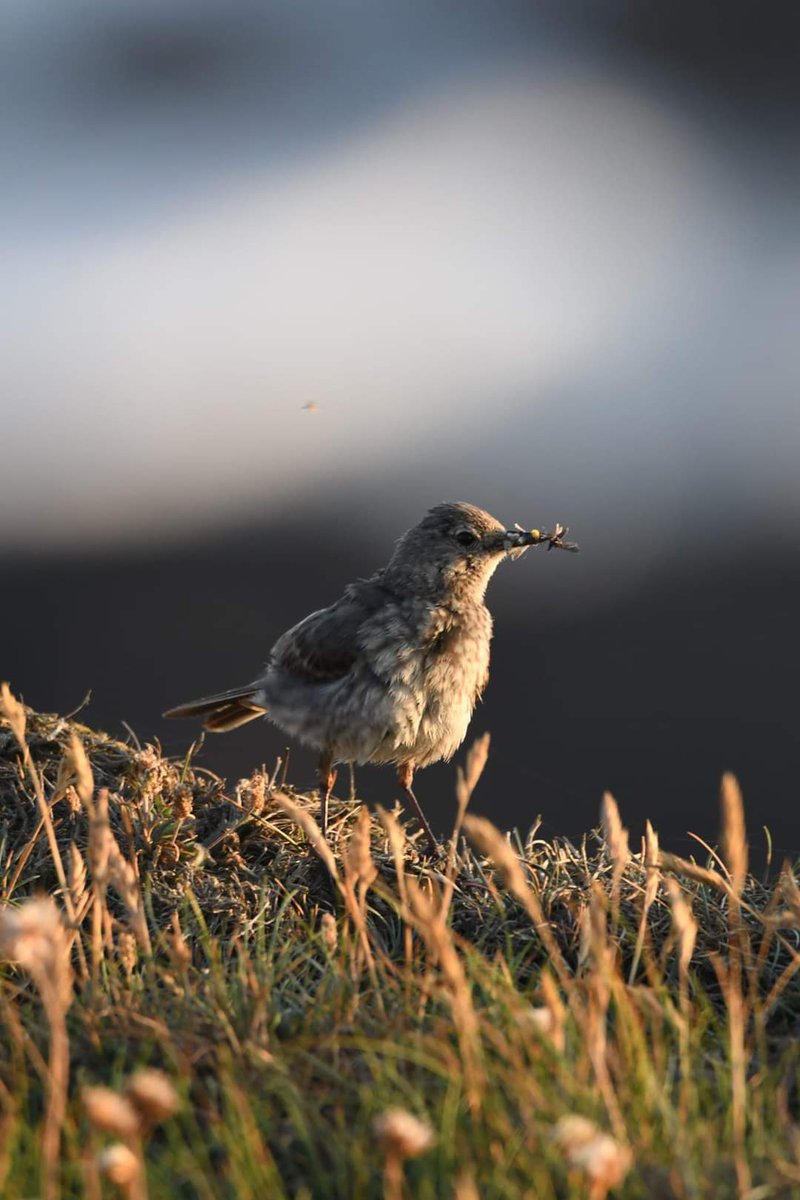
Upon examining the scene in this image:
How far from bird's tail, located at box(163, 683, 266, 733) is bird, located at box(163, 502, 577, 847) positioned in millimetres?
249

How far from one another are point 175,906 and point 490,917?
4.14 ft

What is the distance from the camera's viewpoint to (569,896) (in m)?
4.84

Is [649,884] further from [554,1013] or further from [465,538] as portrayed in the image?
[465,538]

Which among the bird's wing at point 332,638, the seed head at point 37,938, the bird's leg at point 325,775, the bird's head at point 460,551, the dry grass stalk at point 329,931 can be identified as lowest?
the bird's leg at point 325,775

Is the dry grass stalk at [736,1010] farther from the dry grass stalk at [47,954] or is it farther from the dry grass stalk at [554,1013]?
the dry grass stalk at [47,954]

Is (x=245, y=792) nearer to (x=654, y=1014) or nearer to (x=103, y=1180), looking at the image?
(x=654, y=1014)

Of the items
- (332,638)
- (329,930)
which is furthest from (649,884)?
(332,638)

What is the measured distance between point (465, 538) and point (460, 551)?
72 millimetres

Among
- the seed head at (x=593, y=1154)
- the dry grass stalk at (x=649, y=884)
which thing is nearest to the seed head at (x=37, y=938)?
the seed head at (x=593, y=1154)

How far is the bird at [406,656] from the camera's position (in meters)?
5.95

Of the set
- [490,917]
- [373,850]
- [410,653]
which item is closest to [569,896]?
[490,917]

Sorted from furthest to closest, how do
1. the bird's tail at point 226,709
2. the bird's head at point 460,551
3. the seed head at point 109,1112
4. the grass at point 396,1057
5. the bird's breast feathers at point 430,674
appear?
the bird's tail at point 226,709 < the bird's head at point 460,551 < the bird's breast feathers at point 430,674 < the grass at point 396,1057 < the seed head at point 109,1112

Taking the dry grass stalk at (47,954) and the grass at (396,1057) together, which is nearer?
the dry grass stalk at (47,954)

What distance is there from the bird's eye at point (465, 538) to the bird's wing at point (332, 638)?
0.47 metres
